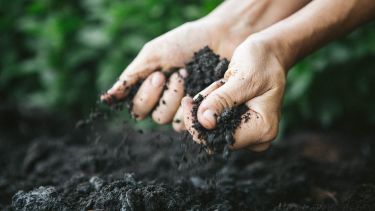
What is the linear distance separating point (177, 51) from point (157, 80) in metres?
0.20

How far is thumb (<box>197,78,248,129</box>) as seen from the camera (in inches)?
75.7

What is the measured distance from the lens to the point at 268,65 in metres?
2.12

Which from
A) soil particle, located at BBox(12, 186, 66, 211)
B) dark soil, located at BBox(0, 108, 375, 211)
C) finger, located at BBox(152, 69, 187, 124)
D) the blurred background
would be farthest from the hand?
the blurred background

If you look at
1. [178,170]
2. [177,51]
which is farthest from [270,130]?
[178,170]

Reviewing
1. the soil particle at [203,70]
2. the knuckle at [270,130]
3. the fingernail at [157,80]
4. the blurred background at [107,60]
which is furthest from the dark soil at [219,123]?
the blurred background at [107,60]

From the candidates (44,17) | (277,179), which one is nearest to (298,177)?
(277,179)

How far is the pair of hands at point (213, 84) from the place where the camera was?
1997mm

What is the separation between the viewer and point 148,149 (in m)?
3.33

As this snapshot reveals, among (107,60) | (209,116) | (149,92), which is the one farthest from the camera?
(107,60)

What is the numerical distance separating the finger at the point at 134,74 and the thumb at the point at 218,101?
61 centimetres

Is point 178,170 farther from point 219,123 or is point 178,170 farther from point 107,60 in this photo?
point 107,60

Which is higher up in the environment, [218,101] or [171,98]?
[171,98]

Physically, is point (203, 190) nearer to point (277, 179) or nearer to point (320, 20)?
point (277, 179)

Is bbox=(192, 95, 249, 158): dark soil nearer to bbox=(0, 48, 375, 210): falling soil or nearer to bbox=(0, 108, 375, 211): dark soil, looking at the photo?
bbox=(0, 48, 375, 210): falling soil
